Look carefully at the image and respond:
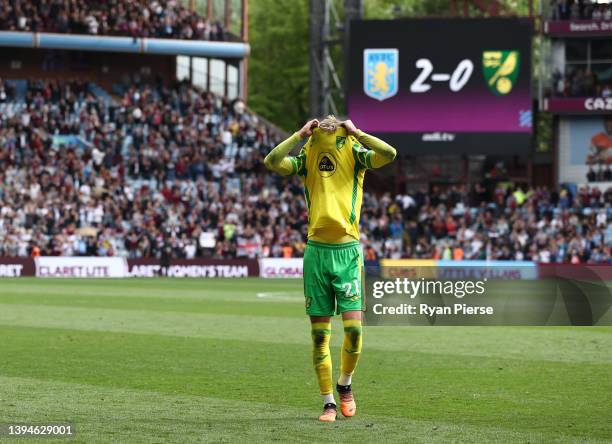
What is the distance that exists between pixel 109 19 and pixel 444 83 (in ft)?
61.3

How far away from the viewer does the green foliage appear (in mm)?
71750

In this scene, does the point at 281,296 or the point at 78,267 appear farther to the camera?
the point at 78,267

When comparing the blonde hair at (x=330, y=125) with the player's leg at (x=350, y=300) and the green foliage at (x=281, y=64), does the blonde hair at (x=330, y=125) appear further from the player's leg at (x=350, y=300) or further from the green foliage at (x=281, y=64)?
the green foliage at (x=281, y=64)

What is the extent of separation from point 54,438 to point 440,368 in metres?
6.92

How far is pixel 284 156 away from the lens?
1055cm

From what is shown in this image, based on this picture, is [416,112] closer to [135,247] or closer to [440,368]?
[135,247]

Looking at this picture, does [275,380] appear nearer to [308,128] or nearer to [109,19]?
[308,128]

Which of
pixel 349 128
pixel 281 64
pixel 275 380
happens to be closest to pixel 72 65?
pixel 281 64

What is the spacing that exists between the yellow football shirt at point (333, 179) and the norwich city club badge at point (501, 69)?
35896 millimetres

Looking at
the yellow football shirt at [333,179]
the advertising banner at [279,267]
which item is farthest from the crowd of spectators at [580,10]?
the yellow football shirt at [333,179]

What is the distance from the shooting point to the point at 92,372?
14.0m

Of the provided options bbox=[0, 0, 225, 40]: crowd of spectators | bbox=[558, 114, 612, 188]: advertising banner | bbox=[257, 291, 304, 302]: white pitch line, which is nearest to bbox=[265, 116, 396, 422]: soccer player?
bbox=[257, 291, 304, 302]: white pitch line

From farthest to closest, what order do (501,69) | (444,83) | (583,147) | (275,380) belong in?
(583,147) < (444,83) < (501,69) < (275,380)

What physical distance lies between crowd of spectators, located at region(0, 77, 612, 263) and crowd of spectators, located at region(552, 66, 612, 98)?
4060 mm
